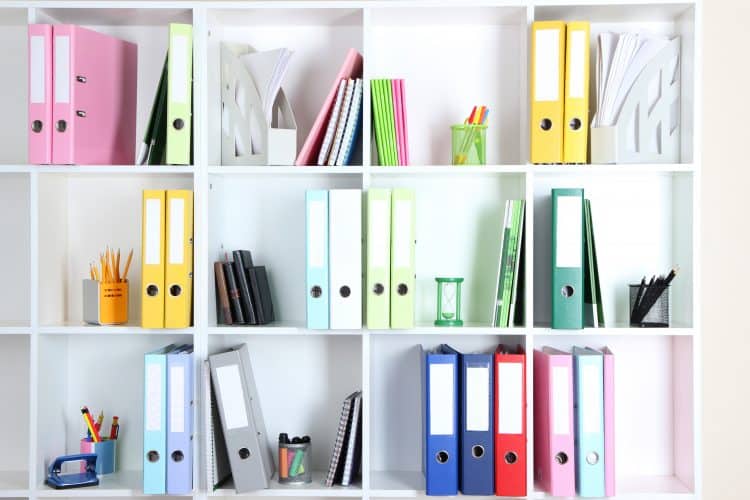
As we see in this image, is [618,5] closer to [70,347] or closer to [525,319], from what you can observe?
[525,319]

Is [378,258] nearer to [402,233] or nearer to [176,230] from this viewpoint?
[402,233]

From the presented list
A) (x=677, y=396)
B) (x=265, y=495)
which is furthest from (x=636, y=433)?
(x=265, y=495)

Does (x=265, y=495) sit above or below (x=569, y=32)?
below

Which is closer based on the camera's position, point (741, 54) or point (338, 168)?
point (338, 168)

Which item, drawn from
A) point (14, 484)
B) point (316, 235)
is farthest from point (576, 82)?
point (14, 484)

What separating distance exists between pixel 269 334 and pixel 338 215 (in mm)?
424

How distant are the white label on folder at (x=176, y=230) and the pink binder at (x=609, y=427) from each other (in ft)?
4.24

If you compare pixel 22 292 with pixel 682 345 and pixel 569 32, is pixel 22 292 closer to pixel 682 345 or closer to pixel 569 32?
pixel 569 32

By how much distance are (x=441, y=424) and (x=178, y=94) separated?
4.09ft

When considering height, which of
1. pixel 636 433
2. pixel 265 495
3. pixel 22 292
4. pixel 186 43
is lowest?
pixel 265 495

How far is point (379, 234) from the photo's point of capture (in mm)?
2410

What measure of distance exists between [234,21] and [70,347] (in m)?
1.20

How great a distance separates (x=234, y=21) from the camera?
2.66m

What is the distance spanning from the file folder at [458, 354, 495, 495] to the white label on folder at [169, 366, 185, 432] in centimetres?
83
